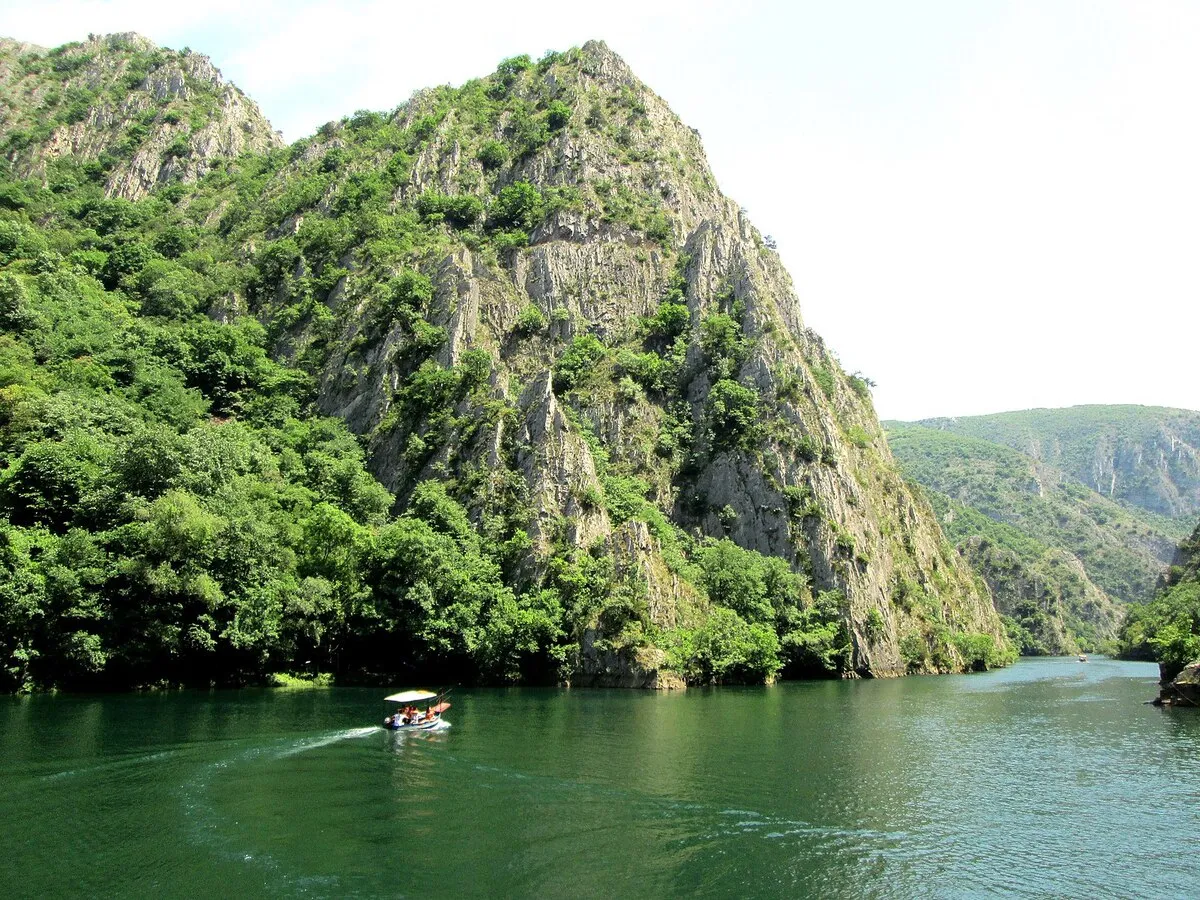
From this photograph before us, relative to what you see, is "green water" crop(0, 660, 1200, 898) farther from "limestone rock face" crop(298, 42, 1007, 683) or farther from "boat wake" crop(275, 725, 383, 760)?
"limestone rock face" crop(298, 42, 1007, 683)

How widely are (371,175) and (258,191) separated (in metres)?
23.2

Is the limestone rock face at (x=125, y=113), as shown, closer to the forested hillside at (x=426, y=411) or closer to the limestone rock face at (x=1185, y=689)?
the forested hillside at (x=426, y=411)

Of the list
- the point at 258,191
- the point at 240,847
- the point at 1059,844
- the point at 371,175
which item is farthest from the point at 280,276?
the point at 1059,844

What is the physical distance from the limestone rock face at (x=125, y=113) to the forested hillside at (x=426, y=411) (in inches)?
25.8

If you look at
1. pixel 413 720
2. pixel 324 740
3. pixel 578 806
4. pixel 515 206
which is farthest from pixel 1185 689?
pixel 515 206

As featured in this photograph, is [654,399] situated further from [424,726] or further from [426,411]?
[424,726]

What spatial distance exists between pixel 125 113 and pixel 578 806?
507 feet

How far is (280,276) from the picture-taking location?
10612 centimetres

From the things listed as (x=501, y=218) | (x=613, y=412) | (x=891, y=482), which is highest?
(x=501, y=218)

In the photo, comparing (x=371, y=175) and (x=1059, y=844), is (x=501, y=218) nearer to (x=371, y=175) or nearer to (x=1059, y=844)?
(x=371, y=175)

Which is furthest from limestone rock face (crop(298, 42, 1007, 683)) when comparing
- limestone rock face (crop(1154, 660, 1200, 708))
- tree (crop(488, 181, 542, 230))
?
limestone rock face (crop(1154, 660, 1200, 708))

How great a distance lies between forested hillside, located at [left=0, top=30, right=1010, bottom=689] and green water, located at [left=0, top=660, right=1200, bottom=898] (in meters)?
13.9

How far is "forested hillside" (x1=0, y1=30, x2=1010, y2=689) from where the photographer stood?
56438mm

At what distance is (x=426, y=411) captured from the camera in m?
85.1
